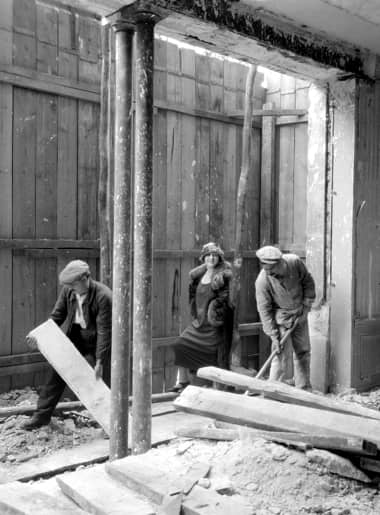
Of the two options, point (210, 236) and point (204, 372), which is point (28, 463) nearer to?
point (204, 372)

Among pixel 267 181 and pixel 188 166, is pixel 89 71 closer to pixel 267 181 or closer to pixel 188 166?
pixel 188 166

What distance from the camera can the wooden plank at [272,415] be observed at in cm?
301

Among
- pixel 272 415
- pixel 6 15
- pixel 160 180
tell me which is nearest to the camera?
pixel 272 415

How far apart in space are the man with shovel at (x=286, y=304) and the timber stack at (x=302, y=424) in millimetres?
2297

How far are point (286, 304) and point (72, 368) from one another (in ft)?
7.14

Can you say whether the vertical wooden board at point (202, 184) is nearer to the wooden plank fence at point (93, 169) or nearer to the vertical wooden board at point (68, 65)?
the wooden plank fence at point (93, 169)

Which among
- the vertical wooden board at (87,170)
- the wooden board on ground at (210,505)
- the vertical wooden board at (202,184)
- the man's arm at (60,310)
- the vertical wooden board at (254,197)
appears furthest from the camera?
the vertical wooden board at (254,197)

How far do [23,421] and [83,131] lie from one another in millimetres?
3116

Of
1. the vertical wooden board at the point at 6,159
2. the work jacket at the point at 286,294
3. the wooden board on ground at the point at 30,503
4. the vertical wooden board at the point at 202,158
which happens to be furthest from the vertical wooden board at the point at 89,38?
the wooden board on ground at the point at 30,503

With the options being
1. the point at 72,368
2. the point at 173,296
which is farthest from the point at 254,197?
the point at 72,368

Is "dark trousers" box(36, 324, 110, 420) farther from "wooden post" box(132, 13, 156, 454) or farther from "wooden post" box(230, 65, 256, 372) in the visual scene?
"wooden post" box(230, 65, 256, 372)

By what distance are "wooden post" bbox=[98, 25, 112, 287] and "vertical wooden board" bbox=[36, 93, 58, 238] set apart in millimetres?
481

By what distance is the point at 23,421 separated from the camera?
5.47m

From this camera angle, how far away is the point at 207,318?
272 inches
